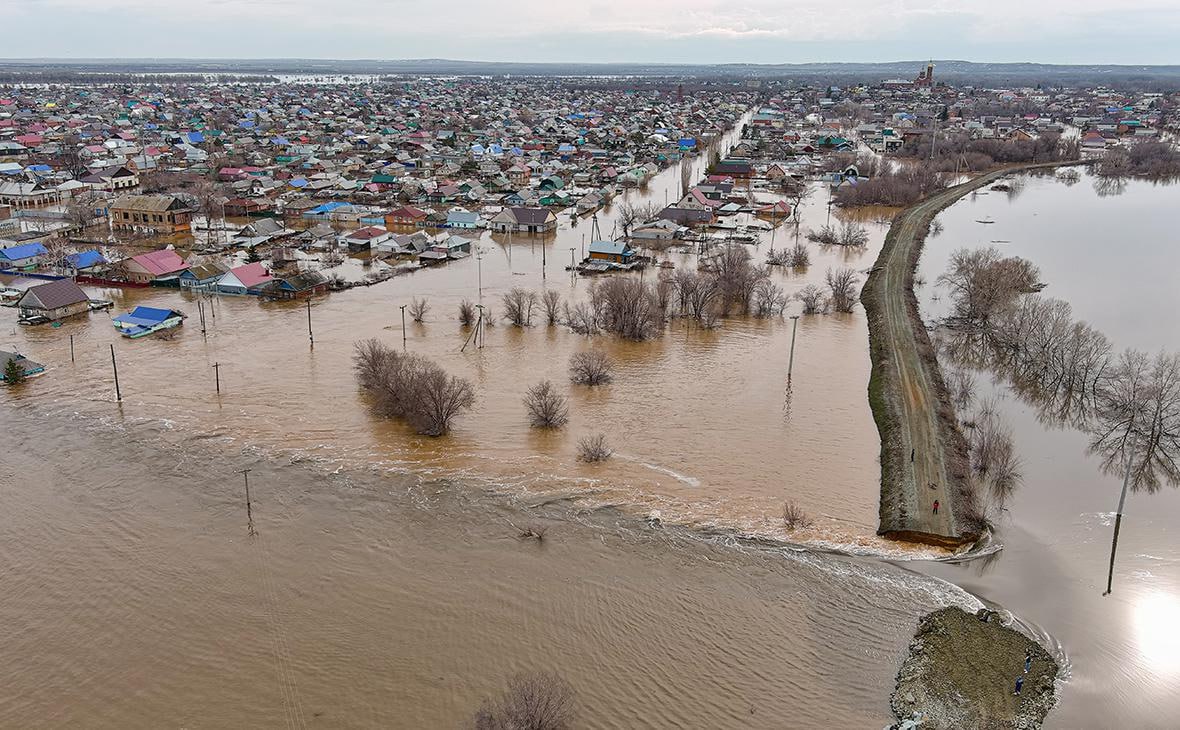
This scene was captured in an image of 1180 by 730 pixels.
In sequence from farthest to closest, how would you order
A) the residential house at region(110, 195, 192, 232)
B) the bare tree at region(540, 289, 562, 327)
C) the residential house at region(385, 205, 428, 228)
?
the residential house at region(385, 205, 428, 228)
the residential house at region(110, 195, 192, 232)
the bare tree at region(540, 289, 562, 327)

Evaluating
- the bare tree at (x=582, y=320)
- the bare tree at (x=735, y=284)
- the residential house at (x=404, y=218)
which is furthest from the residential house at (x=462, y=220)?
the bare tree at (x=735, y=284)

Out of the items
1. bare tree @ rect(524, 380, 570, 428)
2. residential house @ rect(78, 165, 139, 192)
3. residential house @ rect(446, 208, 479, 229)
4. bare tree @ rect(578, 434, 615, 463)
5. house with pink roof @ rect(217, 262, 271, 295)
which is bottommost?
bare tree @ rect(578, 434, 615, 463)

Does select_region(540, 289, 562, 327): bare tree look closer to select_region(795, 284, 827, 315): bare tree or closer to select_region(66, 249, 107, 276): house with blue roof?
select_region(795, 284, 827, 315): bare tree

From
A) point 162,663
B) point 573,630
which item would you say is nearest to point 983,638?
point 573,630

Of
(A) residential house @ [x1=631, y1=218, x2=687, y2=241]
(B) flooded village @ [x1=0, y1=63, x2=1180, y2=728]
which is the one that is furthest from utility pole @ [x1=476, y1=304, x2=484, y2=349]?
(A) residential house @ [x1=631, y1=218, x2=687, y2=241]

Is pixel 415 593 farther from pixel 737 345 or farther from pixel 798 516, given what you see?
pixel 737 345
